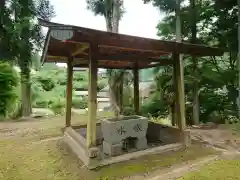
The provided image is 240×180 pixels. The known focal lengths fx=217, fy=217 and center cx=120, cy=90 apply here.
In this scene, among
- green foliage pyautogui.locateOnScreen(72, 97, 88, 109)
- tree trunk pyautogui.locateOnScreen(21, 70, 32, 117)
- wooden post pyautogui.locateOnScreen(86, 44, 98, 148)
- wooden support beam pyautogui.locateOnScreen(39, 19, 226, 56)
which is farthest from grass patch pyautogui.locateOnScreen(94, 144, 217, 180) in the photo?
green foliage pyautogui.locateOnScreen(72, 97, 88, 109)

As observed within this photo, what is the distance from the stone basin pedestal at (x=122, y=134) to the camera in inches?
175

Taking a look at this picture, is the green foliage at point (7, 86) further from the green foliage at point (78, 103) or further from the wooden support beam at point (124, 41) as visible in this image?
the wooden support beam at point (124, 41)

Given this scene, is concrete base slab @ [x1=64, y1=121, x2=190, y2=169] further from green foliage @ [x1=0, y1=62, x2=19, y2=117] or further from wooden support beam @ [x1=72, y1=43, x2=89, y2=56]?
green foliage @ [x1=0, y1=62, x2=19, y2=117]

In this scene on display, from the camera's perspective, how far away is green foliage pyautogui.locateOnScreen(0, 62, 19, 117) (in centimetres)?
939

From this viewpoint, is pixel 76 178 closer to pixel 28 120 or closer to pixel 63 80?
pixel 28 120

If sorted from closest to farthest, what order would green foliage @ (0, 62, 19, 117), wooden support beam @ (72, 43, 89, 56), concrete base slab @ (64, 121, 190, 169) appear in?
concrete base slab @ (64, 121, 190, 169), wooden support beam @ (72, 43, 89, 56), green foliage @ (0, 62, 19, 117)

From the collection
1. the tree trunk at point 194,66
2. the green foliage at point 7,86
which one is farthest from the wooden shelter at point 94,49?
the green foliage at point 7,86

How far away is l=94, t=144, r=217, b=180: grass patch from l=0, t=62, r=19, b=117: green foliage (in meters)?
7.46

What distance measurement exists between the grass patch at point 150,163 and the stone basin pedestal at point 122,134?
1.64ft

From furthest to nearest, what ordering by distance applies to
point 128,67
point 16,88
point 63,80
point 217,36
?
point 63,80 < point 16,88 < point 217,36 < point 128,67

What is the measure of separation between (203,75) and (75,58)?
13.7 ft

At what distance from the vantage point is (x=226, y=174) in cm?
338

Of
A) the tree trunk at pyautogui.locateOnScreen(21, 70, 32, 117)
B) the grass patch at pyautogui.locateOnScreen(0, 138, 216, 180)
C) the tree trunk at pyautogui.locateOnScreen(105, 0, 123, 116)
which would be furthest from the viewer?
the tree trunk at pyautogui.locateOnScreen(21, 70, 32, 117)

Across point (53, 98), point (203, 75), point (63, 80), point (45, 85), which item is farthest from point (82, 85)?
point (203, 75)
